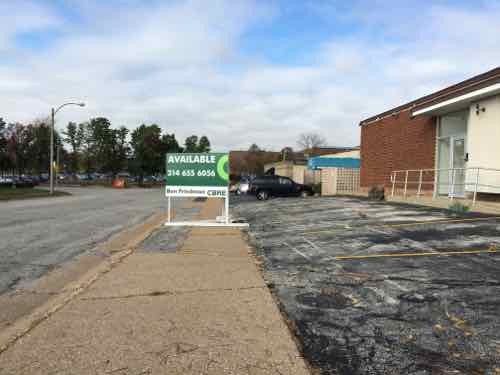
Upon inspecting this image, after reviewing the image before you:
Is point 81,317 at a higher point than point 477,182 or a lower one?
lower

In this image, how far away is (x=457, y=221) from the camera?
1015 cm

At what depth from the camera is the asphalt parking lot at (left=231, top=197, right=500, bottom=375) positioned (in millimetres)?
3395

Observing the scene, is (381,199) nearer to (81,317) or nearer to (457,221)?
(457,221)

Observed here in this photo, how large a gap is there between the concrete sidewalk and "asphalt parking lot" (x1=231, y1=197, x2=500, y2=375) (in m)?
0.33

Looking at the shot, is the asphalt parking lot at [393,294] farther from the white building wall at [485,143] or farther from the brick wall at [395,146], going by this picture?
the brick wall at [395,146]

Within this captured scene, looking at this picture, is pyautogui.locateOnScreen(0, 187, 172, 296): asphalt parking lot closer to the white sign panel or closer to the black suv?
the white sign panel

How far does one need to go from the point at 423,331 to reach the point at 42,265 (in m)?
6.18

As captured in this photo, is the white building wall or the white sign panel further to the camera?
the white building wall

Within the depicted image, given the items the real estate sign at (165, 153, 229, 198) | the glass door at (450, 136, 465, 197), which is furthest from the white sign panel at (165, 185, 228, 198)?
the glass door at (450, 136, 465, 197)

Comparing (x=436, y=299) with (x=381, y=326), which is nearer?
(x=381, y=326)

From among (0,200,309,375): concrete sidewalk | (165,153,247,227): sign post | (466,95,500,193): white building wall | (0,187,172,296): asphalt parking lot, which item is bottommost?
(0,187,172,296): asphalt parking lot

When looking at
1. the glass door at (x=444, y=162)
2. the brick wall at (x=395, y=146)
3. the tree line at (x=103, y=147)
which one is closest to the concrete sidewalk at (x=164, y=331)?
the glass door at (x=444, y=162)

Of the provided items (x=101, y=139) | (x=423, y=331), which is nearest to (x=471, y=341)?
(x=423, y=331)

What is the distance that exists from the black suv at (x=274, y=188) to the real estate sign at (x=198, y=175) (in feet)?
49.6
